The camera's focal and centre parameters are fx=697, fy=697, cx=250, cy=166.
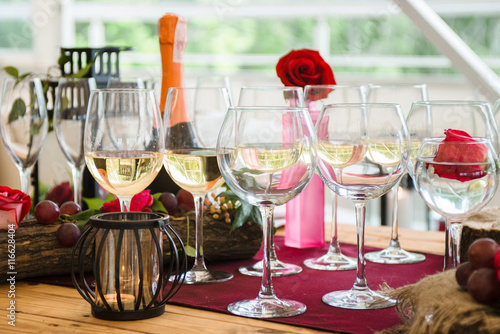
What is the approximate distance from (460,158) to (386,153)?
0.09m

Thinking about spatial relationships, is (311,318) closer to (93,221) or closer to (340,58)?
(93,221)

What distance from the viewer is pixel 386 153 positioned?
0.84 metres

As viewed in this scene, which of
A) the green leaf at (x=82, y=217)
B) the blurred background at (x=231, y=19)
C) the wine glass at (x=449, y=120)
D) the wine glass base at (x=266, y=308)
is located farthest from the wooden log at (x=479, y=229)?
the blurred background at (x=231, y=19)

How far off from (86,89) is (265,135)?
1.86ft

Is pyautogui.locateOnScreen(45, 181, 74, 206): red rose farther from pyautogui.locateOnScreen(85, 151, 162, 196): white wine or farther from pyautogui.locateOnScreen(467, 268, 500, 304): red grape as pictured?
pyautogui.locateOnScreen(467, 268, 500, 304): red grape

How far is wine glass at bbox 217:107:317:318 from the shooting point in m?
0.80

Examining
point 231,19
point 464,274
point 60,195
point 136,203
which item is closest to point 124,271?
point 136,203

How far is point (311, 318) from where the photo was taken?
822 mm

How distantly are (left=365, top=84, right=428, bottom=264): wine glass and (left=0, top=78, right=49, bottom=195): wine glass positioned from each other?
0.62m

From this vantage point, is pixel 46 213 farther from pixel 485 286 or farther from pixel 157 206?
pixel 485 286

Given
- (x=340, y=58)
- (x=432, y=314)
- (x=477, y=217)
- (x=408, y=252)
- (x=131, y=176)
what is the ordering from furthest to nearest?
(x=340, y=58) < (x=408, y=252) < (x=477, y=217) < (x=131, y=176) < (x=432, y=314)

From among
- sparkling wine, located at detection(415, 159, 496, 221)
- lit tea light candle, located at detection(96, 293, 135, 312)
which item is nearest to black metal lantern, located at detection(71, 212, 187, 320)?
lit tea light candle, located at detection(96, 293, 135, 312)

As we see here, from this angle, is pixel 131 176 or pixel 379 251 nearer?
pixel 131 176

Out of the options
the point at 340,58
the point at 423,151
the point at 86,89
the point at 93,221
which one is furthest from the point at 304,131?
the point at 340,58
